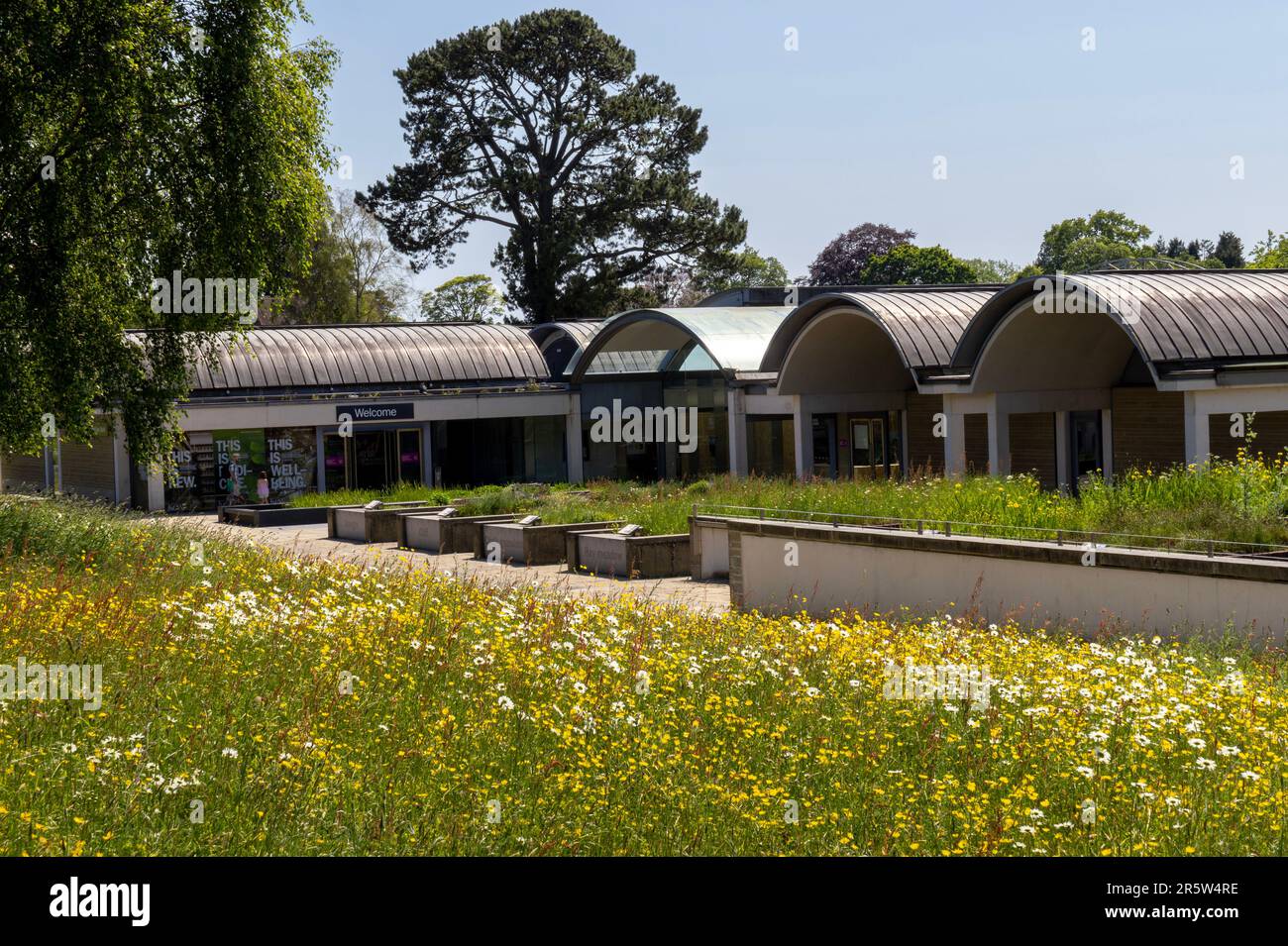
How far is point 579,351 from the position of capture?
47219 mm

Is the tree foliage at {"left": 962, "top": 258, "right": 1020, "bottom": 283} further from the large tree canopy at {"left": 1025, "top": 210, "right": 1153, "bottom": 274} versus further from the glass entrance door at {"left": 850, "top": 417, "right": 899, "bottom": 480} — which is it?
the glass entrance door at {"left": 850, "top": 417, "right": 899, "bottom": 480}

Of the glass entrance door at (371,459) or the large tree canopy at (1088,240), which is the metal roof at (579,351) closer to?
the glass entrance door at (371,459)

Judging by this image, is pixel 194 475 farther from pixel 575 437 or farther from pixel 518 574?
pixel 518 574

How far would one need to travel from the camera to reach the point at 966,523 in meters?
16.3

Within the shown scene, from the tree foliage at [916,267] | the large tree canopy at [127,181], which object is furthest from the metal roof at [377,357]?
the tree foliage at [916,267]

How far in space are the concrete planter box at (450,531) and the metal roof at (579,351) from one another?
59.1ft

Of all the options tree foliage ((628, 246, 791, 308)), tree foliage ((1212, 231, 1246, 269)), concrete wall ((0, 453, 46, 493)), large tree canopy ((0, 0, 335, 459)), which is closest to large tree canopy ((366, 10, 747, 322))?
tree foliage ((628, 246, 791, 308))

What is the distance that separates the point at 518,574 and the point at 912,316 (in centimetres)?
1412

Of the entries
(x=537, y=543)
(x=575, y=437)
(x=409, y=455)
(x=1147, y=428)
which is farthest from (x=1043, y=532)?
(x=575, y=437)

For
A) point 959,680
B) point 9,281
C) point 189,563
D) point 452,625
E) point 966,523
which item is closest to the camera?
point 959,680

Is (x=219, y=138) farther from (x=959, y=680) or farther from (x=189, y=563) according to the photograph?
(x=959, y=680)

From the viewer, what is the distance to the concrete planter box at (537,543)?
25.0m
